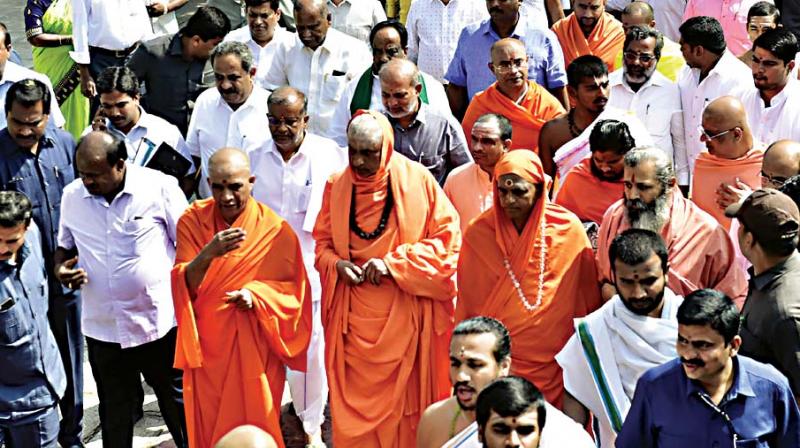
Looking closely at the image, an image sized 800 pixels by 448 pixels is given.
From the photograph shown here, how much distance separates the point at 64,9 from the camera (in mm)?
10742

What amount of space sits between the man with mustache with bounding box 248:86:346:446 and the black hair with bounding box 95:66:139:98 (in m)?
0.86

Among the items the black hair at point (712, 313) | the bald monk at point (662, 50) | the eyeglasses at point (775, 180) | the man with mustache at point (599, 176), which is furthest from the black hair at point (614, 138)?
the bald monk at point (662, 50)

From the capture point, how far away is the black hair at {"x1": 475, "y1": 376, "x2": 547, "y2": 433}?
4812 millimetres

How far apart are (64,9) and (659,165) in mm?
5948

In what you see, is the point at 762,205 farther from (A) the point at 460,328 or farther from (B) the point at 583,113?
(B) the point at 583,113

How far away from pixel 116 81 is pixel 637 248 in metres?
3.77

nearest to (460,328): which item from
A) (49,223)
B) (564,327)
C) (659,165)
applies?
(564,327)

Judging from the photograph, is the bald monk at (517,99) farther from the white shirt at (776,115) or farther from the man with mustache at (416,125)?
the white shirt at (776,115)

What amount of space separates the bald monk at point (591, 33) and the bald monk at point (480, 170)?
98.2 inches

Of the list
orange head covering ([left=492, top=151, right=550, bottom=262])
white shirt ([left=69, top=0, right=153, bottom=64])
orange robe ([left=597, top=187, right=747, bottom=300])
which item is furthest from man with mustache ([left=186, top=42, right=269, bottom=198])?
orange robe ([left=597, top=187, right=747, bottom=300])

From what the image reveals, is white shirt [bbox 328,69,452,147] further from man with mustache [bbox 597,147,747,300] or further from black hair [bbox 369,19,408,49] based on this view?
man with mustache [bbox 597,147,747,300]

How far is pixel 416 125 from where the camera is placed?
811cm

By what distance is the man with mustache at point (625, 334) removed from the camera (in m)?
5.80

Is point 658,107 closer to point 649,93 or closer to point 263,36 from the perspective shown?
point 649,93
